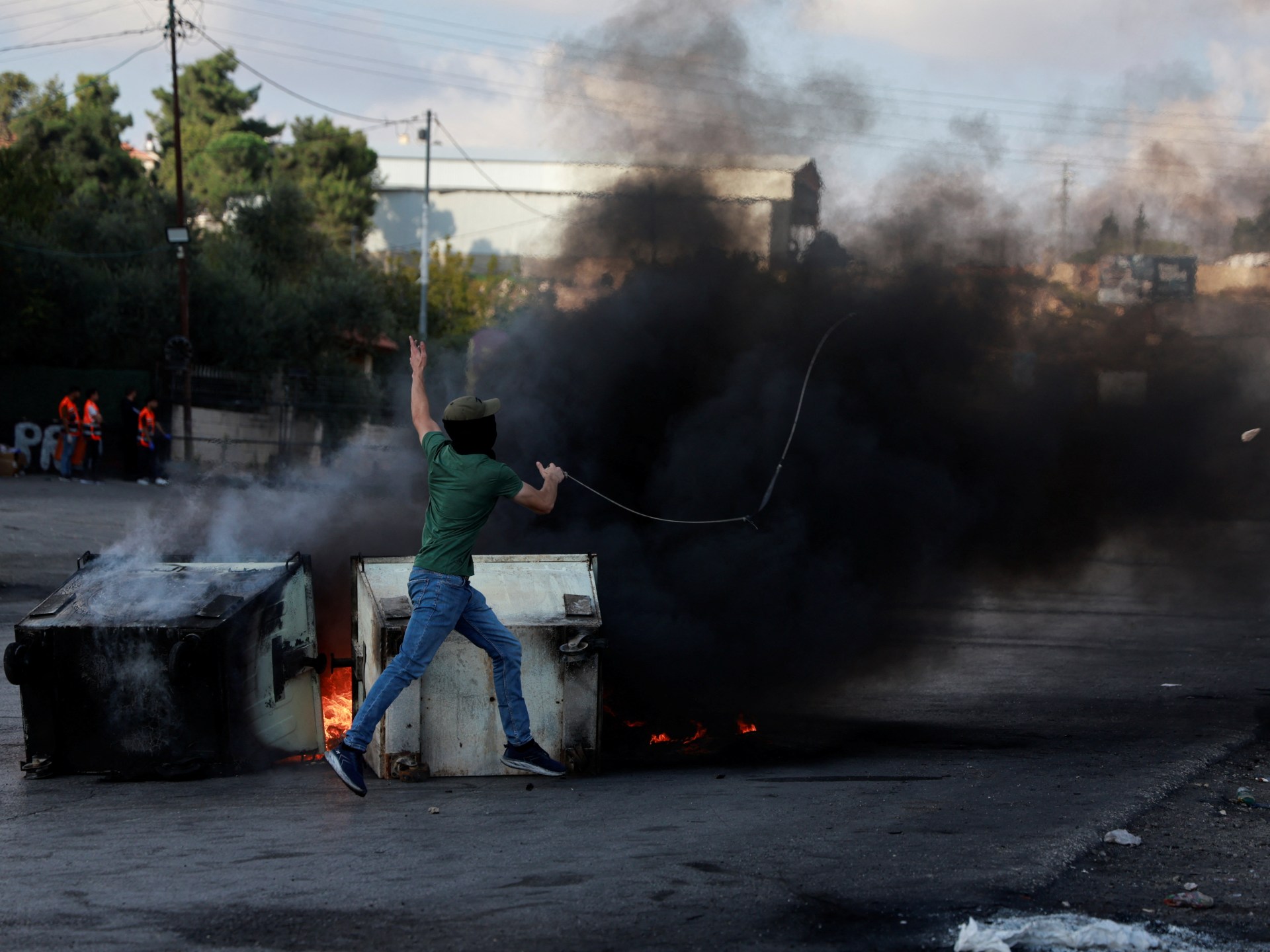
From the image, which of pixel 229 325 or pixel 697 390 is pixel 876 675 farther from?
pixel 229 325

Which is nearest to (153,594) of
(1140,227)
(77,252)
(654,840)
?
(654,840)

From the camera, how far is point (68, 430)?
69.9ft

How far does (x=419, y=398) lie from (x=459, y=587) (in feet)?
3.12

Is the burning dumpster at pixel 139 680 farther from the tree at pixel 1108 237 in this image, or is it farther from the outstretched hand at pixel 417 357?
the tree at pixel 1108 237

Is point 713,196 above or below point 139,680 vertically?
above

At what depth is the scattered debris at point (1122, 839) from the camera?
4516mm

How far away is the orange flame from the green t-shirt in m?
1.73

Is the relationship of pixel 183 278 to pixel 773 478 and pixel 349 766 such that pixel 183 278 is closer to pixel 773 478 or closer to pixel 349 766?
pixel 773 478

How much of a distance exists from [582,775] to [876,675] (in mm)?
3346

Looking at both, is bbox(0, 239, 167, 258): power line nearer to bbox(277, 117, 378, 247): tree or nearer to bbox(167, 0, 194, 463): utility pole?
bbox(167, 0, 194, 463): utility pole

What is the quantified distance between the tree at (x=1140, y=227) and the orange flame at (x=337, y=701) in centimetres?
763

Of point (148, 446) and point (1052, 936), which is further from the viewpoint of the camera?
point (148, 446)

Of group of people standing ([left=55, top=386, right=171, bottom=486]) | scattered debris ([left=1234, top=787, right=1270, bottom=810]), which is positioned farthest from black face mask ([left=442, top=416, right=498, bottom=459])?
group of people standing ([left=55, top=386, right=171, bottom=486])

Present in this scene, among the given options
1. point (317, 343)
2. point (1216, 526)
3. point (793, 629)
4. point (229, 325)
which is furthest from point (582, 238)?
point (317, 343)
